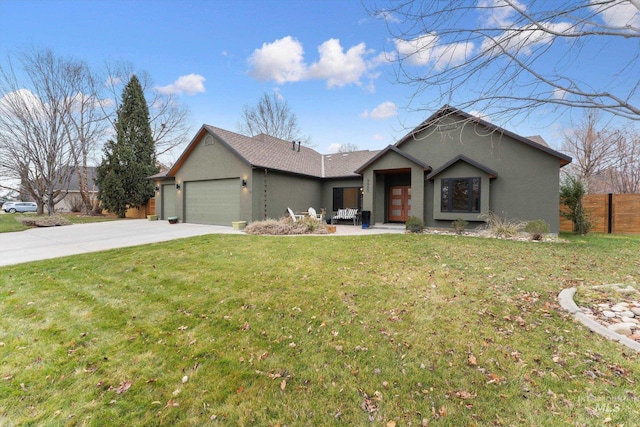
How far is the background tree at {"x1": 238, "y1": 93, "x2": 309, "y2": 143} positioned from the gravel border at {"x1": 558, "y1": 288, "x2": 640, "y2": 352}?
93.5ft

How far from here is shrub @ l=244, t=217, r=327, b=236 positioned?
1110 cm

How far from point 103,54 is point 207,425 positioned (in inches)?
1150

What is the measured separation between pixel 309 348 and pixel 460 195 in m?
11.1

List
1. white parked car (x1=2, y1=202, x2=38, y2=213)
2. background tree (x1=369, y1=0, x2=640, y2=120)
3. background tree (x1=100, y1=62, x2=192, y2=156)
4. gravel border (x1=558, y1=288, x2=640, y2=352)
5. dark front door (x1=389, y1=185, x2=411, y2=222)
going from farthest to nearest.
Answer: white parked car (x1=2, y1=202, x2=38, y2=213)
background tree (x1=100, y1=62, x2=192, y2=156)
dark front door (x1=389, y1=185, x2=411, y2=222)
background tree (x1=369, y1=0, x2=640, y2=120)
gravel border (x1=558, y1=288, x2=640, y2=352)

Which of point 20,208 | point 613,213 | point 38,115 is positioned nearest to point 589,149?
point 613,213

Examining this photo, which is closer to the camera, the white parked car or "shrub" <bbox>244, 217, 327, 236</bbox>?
"shrub" <bbox>244, 217, 327, 236</bbox>

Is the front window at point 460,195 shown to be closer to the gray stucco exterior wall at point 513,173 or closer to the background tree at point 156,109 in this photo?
the gray stucco exterior wall at point 513,173

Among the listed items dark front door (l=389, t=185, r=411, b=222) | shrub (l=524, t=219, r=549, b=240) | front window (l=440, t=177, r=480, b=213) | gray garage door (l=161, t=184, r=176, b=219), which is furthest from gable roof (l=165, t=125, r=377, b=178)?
shrub (l=524, t=219, r=549, b=240)

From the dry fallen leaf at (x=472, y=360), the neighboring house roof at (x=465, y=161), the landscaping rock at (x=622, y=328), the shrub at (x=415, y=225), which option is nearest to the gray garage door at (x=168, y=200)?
the shrub at (x=415, y=225)

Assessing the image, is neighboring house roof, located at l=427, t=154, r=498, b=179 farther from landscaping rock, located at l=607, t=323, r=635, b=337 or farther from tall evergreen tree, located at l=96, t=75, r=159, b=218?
tall evergreen tree, located at l=96, t=75, r=159, b=218

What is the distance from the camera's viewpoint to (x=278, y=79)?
2059 centimetres

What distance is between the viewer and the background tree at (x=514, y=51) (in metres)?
3.38

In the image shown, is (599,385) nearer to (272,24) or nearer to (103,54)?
(272,24)

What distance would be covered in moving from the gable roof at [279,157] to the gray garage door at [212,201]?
4.96ft
